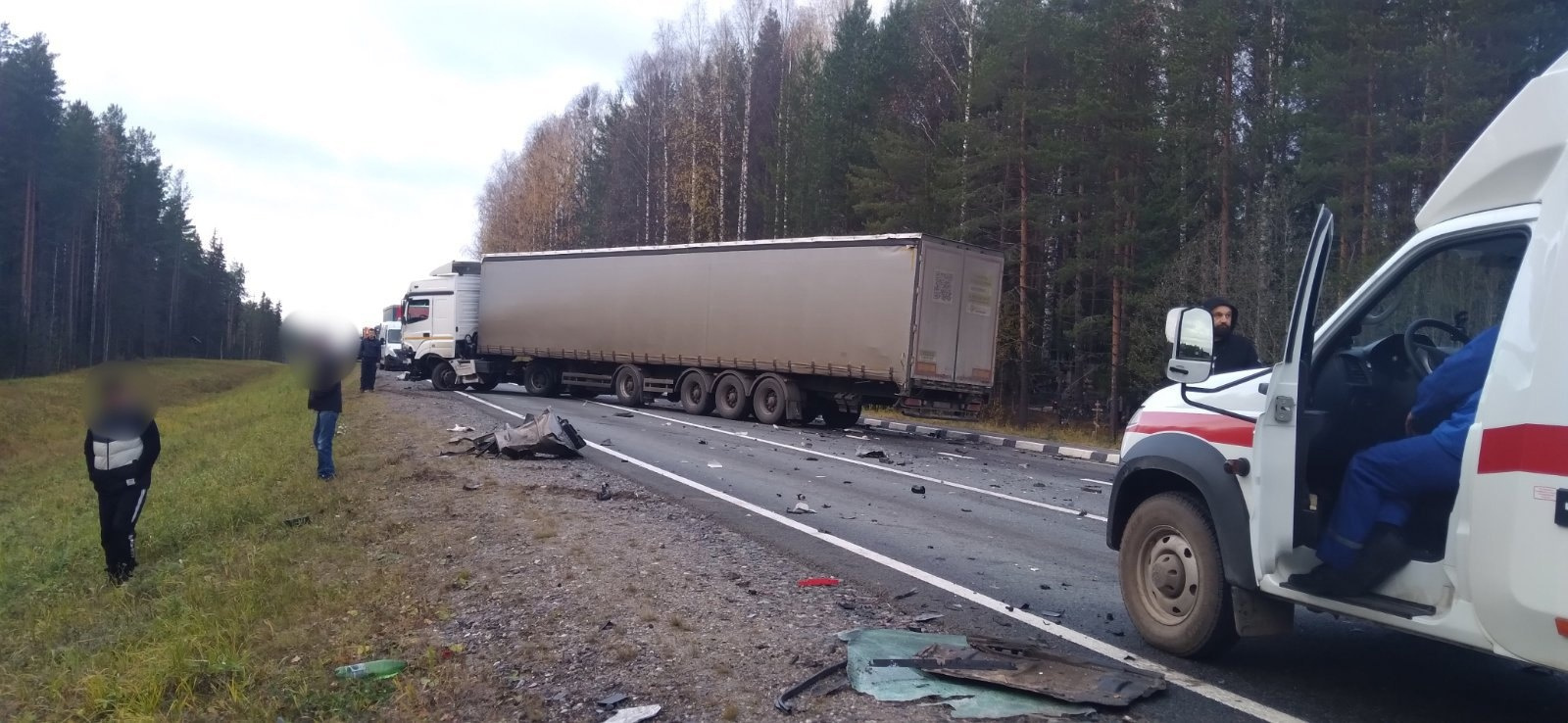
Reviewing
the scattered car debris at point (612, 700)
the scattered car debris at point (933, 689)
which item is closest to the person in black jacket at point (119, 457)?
the scattered car debris at point (612, 700)

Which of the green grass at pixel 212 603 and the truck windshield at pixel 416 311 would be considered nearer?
the green grass at pixel 212 603

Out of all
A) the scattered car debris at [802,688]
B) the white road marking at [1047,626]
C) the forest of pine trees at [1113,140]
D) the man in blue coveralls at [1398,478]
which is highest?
the forest of pine trees at [1113,140]

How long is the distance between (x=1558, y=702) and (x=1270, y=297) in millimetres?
16075

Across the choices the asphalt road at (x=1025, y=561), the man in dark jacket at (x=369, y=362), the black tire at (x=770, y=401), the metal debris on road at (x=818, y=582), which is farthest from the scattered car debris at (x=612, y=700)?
the man in dark jacket at (x=369, y=362)

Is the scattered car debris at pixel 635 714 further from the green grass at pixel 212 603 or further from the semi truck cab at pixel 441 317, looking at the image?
the semi truck cab at pixel 441 317

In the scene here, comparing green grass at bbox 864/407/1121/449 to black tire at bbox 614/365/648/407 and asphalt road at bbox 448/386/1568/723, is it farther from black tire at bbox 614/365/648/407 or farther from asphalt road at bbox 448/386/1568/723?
black tire at bbox 614/365/648/407

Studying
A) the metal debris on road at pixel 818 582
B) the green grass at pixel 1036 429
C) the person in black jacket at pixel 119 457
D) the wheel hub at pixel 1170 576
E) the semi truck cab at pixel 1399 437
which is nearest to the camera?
the semi truck cab at pixel 1399 437

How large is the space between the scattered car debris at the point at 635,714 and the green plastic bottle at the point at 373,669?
144 centimetres

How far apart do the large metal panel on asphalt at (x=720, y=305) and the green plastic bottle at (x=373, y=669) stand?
48.0ft

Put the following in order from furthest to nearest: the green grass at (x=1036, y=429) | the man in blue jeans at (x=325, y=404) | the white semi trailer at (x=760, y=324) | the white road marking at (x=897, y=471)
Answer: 1. the green grass at (x=1036, y=429)
2. the white semi trailer at (x=760, y=324)
3. the man in blue jeans at (x=325, y=404)
4. the white road marking at (x=897, y=471)

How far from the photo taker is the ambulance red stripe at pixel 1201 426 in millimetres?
4664

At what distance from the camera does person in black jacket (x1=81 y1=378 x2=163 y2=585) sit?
8.78 m

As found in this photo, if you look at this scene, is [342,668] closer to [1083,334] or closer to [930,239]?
[930,239]

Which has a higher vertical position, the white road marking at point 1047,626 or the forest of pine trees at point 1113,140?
the forest of pine trees at point 1113,140
